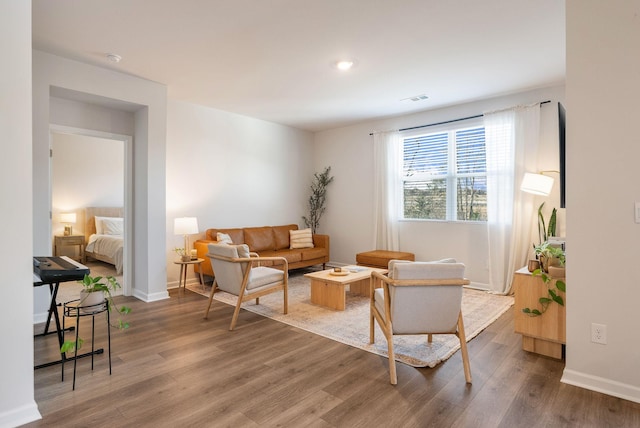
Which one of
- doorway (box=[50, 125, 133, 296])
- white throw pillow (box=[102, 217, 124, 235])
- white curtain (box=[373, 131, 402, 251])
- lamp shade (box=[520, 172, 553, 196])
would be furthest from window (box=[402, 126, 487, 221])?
white throw pillow (box=[102, 217, 124, 235])

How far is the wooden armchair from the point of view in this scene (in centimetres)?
336

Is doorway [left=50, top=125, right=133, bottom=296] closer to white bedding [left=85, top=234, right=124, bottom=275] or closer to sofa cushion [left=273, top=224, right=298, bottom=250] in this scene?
white bedding [left=85, top=234, right=124, bottom=275]

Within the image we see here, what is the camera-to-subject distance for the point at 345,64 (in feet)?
12.1

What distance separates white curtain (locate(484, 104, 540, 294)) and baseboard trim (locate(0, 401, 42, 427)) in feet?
16.0

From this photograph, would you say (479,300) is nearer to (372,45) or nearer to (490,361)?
(490,361)

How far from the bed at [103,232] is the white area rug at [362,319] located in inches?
72.3

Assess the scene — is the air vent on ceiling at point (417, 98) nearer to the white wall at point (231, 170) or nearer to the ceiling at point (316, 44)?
the ceiling at point (316, 44)

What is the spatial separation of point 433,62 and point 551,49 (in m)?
1.10

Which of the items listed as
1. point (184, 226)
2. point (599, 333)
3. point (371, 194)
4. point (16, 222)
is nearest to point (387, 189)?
point (371, 194)

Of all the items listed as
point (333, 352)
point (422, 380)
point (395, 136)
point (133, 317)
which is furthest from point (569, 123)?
point (133, 317)

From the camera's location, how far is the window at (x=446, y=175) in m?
5.13

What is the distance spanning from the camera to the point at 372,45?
10.8 feet

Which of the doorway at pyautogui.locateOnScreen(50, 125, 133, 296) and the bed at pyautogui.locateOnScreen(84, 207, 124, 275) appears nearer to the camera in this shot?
the bed at pyautogui.locateOnScreen(84, 207, 124, 275)

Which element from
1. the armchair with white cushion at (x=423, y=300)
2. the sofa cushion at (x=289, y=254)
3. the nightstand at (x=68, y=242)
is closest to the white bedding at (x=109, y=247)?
the nightstand at (x=68, y=242)
